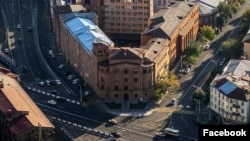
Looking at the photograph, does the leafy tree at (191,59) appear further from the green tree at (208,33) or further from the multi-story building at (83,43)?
the multi-story building at (83,43)

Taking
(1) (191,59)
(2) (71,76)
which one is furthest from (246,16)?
(2) (71,76)

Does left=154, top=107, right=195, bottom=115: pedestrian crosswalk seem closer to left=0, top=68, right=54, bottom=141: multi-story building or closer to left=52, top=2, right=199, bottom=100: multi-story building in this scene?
left=52, top=2, right=199, bottom=100: multi-story building

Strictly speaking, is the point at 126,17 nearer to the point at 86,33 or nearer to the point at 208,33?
the point at 208,33

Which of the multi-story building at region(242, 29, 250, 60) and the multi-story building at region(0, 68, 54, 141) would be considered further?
the multi-story building at region(242, 29, 250, 60)

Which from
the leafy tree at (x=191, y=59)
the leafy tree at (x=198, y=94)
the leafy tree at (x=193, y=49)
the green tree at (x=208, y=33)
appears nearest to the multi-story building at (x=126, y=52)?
the leafy tree at (x=193, y=49)

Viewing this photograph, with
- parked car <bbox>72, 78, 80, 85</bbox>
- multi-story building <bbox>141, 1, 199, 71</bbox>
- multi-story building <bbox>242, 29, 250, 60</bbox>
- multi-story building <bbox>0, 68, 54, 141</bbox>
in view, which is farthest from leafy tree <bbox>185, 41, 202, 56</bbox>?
multi-story building <bbox>0, 68, 54, 141</bbox>

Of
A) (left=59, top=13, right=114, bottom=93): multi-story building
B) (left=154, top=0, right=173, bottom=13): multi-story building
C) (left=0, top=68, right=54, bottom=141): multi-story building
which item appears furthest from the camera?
(left=154, top=0, right=173, bottom=13): multi-story building

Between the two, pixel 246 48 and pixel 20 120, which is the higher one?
pixel 246 48
